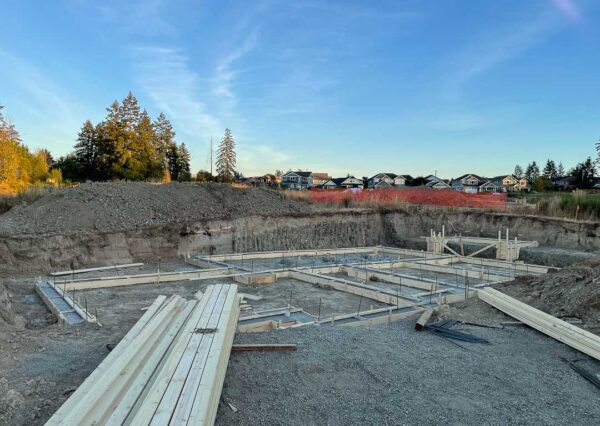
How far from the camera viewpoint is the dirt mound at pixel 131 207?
13883 mm

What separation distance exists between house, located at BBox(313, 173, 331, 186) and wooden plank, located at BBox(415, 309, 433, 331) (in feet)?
231

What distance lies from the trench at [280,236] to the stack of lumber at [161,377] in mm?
8158

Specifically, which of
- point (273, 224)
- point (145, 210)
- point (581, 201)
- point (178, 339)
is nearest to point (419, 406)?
point (178, 339)

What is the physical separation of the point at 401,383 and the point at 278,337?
1.84 metres

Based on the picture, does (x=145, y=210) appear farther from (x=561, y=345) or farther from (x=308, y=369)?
(x=561, y=345)

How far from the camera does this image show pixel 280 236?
54.9 feet

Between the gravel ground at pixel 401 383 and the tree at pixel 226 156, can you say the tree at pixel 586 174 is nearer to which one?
the tree at pixel 226 156

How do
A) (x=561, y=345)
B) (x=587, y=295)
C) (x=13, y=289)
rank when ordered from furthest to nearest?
1. (x=13, y=289)
2. (x=587, y=295)
3. (x=561, y=345)

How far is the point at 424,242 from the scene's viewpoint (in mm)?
17281

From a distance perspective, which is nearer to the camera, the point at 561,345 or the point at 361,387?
the point at 361,387

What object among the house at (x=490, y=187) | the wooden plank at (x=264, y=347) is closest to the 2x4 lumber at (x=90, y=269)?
the wooden plank at (x=264, y=347)

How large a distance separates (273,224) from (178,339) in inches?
471

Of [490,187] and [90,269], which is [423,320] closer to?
[90,269]

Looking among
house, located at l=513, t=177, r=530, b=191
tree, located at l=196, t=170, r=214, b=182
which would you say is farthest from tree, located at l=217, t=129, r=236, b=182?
house, located at l=513, t=177, r=530, b=191
